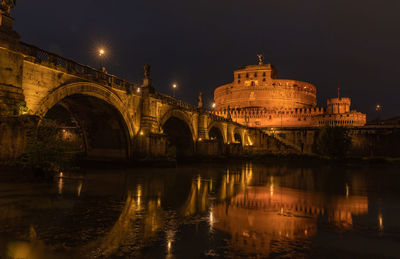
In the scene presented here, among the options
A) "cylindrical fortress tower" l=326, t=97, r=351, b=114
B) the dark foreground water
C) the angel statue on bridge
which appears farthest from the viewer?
"cylindrical fortress tower" l=326, t=97, r=351, b=114

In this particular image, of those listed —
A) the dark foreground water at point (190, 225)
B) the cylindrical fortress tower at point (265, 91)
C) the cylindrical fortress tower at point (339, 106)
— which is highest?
the cylindrical fortress tower at point (265, 91)

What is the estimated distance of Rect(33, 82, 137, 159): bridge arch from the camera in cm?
2119

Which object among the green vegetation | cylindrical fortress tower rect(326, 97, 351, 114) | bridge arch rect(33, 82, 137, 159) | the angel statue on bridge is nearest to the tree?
bridge arch rect(33, 82, 137, 159)

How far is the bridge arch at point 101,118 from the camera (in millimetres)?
21188

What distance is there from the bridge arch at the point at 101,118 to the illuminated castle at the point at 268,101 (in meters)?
70.5

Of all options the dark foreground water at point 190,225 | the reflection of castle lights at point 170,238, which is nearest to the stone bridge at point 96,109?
the dark foreground water at point 190,225

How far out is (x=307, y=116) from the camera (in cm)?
9150

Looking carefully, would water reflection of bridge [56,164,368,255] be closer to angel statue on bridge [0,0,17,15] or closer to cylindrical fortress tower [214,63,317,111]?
angel statue on bridge [0,0,17,15]

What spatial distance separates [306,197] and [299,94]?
11153 centimetres

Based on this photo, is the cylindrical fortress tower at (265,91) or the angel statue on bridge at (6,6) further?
the cylindrical fortress tower at (265,91)

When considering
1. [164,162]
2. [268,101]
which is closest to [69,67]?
[164,162]

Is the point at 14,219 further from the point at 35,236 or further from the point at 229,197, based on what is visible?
the point at 229,197

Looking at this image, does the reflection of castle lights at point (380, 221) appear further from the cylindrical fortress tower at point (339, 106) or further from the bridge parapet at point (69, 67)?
the cylindrical fortress tower at point (339, 106)

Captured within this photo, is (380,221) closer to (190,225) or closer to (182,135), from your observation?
(190,225)
